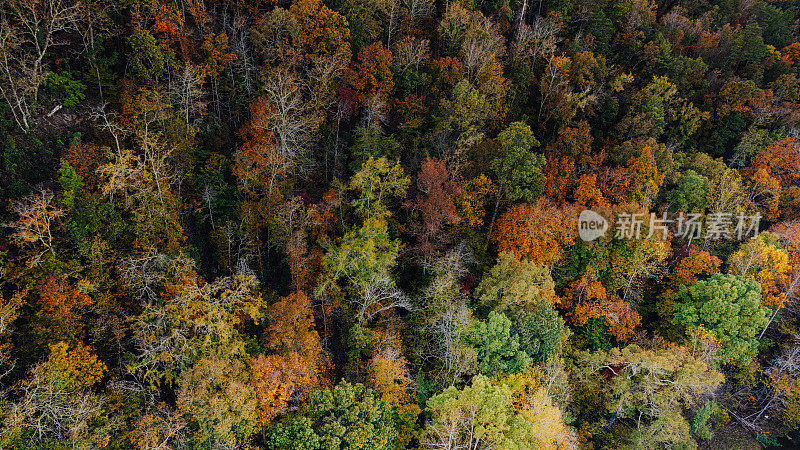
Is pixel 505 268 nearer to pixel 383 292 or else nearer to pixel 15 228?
pixel 383 292

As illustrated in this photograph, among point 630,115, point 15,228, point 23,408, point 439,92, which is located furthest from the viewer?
point 630,115

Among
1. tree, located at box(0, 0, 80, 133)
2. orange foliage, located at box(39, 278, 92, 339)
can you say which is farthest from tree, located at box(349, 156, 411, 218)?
tree, located at box(0, 0, 80, 133)

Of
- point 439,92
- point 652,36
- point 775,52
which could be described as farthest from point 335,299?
point 775,52

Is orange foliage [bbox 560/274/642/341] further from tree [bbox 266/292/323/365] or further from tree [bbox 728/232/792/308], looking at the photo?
tree [bbox 266/292/323/365]

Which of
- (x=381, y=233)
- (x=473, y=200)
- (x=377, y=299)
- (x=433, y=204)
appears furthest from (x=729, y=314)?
(x=381, y=233)

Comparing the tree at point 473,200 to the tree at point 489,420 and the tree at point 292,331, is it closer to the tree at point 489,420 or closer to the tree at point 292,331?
the tree at point 489,420

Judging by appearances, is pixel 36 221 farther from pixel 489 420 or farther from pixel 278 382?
pixel 489 420
